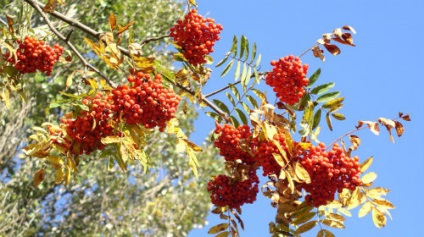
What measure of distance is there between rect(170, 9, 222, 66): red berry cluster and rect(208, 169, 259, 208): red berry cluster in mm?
590

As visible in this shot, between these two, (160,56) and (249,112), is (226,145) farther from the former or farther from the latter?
(160,56)

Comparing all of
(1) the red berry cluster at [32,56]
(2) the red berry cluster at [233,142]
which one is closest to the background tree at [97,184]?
(1) the red berry cluster at [32,56]

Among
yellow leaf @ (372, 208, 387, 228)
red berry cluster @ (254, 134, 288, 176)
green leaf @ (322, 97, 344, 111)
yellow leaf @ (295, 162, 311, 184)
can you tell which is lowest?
yellow leaf @ (372, 208, 387, 228)

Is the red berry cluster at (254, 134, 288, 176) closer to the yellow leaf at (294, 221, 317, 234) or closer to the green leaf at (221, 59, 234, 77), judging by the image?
the yellow leaf at (294, 221, 317, 234)

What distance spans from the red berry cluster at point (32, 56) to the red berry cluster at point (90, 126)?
0.79 m

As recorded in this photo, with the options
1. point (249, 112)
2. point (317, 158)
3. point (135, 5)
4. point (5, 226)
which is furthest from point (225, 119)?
point (135, 5)

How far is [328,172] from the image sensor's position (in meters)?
2.52

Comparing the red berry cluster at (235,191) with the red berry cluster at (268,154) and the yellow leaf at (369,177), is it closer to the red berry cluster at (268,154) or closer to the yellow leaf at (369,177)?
the red berry cluster at (268,154)

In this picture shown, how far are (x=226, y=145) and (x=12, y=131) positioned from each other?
8274mm

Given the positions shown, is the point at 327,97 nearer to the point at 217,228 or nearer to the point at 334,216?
the point at 334,216

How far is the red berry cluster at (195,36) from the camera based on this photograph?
118 inches

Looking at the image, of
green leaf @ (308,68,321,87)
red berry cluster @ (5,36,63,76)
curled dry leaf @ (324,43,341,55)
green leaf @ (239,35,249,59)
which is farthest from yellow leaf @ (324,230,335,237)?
red berry cluster @ (5,36,63,76)

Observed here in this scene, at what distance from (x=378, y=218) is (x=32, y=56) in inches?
76.8

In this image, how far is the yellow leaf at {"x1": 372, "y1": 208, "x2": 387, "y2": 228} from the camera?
268 cm
